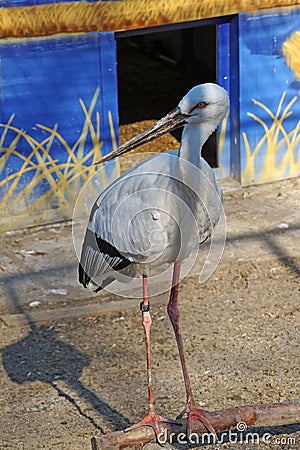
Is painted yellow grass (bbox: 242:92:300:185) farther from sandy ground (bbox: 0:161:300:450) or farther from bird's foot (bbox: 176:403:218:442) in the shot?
bird's foot (bbox: 176:403:218:442)

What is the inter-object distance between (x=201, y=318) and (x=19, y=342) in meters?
1.34

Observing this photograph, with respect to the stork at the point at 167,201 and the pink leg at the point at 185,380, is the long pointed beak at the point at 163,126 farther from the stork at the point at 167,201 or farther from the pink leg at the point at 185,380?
the pink leg at the point at 185,380

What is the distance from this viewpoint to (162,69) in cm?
1393

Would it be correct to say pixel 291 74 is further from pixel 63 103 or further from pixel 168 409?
pixel 168 409

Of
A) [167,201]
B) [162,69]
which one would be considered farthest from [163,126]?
[162,69]

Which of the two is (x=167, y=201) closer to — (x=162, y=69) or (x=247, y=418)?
(x=247, y=418)

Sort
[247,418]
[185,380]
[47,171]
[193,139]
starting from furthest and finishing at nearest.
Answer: [47,171]
[185,380]
[193,139]
[247,418]

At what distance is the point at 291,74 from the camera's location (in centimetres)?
966

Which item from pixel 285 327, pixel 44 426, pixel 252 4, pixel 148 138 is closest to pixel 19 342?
pixel 44 426

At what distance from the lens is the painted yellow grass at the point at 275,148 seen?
9695mm

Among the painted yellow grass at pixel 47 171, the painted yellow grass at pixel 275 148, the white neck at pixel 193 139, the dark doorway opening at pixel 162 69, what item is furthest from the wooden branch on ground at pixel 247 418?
the dark doorway opening at pixel 162 69

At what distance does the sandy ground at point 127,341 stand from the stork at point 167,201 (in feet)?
2.99

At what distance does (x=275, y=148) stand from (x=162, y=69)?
14.7 ft

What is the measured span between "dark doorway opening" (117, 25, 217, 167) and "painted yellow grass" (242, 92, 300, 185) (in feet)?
8.00
